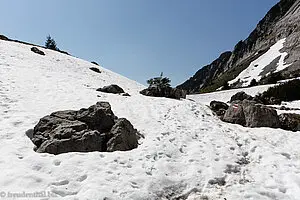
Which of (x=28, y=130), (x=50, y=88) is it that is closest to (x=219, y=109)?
(x=50, y=88)

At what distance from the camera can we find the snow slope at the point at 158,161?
7.69 m

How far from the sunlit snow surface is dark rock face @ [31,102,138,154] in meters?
53.3

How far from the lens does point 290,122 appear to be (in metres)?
15.7

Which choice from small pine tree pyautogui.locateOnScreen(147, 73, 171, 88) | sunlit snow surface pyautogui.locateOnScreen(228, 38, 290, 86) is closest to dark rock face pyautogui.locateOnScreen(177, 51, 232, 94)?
sunlit snow surface pyautogui.locateOnScreen(228, 38, 290, 86)

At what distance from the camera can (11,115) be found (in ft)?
39.4

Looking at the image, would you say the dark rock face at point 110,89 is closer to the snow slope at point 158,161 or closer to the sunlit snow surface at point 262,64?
the snow slope at point 158,161

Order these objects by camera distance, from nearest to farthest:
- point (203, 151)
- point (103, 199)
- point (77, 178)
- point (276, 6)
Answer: point (103, 199)
point (77, 178)
point (203, 151)
point (276, 6)

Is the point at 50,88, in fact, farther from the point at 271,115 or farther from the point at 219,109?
the point at 271,115

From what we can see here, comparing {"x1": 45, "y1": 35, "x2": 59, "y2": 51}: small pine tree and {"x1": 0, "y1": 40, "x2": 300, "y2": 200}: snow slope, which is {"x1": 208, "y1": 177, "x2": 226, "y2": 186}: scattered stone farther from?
{"x1": 45, "y1": 35, "x2": 59, "y2": 51}: small pine tree

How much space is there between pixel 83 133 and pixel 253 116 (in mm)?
8619

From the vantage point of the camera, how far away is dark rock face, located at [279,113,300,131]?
1543 cm

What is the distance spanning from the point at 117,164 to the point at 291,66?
5721 cm

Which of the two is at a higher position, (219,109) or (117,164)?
(219,109)

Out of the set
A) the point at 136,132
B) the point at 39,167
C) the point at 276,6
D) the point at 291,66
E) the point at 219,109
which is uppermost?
the point at 276,6
